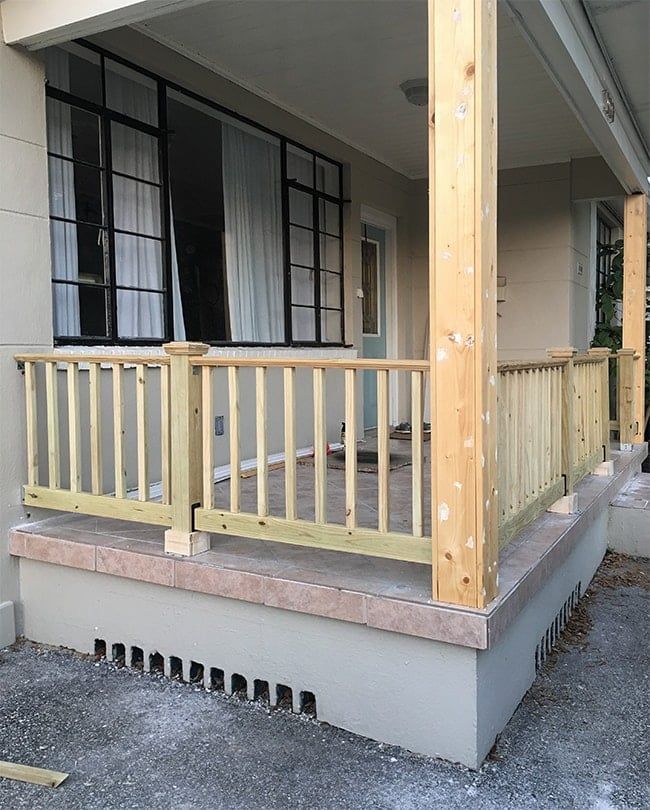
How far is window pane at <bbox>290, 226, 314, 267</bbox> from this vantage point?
5434mm

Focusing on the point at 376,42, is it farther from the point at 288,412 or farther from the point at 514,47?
the point at 288,412

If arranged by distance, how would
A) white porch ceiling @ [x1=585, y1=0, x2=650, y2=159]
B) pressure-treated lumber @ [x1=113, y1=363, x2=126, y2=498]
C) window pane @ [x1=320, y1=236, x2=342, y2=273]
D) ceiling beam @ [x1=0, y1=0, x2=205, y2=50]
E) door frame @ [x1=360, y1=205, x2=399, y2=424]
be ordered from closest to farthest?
1. ceiling beam @ [x1=0, y1=0, x2=205, y2=50]
2. pressure-treated lumber @ [x1=113, y1=363, x2=126, y2=498]
3. white porch ceiling @ [x1=585, y1=0, x2=650, y2=159]
4. window pane @ [x1=320, y1=236, x2=342, y2=273]
5. door frame @ [x1=360, y1=205, x2=399, y2=424]

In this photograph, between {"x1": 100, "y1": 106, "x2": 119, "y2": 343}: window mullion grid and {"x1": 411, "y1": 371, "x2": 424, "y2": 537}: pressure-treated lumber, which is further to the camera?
{"x1": 100, "y1": 106, "x2": 119, "y2": 343}: window mullion grid

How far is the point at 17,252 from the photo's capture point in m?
3.12

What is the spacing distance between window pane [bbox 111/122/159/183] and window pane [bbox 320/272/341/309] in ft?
6.46

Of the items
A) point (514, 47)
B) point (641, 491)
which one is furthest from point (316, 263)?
point (641, 491)

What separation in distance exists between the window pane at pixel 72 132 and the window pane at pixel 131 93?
18 cm

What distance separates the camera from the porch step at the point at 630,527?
14.2 ft

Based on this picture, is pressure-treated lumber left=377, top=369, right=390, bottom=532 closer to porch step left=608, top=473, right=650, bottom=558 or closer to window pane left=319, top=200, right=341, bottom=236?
porch step left=608, top=473, right=650, bottom=558

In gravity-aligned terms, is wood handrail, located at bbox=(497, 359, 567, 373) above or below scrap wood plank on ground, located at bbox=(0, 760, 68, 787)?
above

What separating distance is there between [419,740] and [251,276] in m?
3.35

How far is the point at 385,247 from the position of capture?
22.8 ft

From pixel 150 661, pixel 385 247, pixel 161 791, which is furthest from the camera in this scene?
pixel 385 247

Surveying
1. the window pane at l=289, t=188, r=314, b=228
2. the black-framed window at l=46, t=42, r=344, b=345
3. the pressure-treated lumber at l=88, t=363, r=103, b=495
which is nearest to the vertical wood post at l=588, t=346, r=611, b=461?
the black-framed window at l=46, t=42, r=344, b=345
